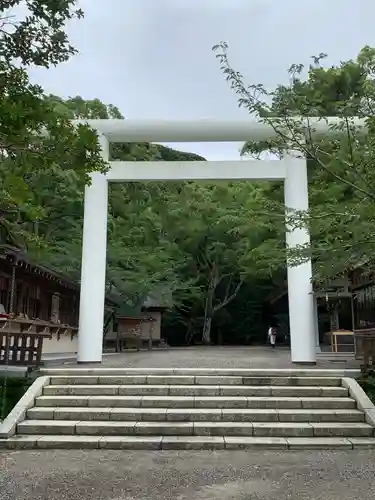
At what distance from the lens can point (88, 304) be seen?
10367 millimetres

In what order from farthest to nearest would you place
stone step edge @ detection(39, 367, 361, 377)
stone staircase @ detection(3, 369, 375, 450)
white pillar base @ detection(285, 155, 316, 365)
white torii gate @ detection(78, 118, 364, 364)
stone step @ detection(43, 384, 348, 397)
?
white torii gate @ detection(78, 118, 364, 364)
white pillar base @ detection(285, 155, 316, 365)
stone step edge @ detection(39, 367, 361, 377)
stone step @ detection(43, 384, 348, 397)
stone staircase @ detection(3, 369, 375, 450)

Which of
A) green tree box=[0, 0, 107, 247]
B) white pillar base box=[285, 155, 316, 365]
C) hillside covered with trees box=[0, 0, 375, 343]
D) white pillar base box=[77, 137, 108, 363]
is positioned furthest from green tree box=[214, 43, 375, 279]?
white pillar base box=[77, 137, 108, 363]

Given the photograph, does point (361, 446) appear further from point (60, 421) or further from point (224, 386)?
point (60, 421)

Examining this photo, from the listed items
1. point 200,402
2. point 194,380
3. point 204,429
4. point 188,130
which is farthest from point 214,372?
point 188,130

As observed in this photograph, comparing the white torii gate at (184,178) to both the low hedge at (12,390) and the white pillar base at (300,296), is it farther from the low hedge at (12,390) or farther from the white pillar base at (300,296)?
the low hedge at (12,390)

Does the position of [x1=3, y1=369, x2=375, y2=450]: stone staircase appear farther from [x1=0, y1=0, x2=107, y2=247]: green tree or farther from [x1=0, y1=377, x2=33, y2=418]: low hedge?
[x1=0, y1=0, x2=107, y2=247]: green tree

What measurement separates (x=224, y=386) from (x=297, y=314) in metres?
3.27

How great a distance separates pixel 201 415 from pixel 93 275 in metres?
4.73

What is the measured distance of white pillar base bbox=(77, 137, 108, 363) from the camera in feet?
33.6

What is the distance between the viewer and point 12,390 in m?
7.74

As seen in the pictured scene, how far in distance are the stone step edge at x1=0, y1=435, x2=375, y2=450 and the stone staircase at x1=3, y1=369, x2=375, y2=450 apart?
0.04 ft

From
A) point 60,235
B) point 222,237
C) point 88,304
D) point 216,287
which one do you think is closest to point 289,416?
point 88,304

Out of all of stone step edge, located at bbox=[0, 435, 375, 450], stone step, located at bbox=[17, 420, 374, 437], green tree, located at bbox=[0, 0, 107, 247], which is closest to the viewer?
green tree, located at bbox=[0, 0, 107, 247]

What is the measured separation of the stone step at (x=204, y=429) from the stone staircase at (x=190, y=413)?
1 centimetres
